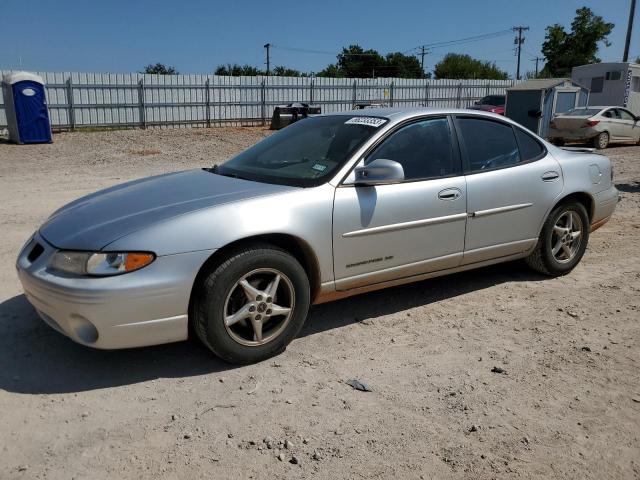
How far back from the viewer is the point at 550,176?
4910mm

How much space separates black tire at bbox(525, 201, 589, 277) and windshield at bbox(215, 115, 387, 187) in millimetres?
1883

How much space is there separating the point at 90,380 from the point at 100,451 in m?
0.72

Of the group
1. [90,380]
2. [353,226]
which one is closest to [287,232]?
[353,226]

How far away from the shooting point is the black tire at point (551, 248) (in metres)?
5.00

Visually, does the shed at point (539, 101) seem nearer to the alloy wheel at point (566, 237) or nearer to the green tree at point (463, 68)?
the alloy wheel at point (566, 237)

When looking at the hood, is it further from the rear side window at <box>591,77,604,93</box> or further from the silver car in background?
the rear side window at <box>591,77,604,93</box>

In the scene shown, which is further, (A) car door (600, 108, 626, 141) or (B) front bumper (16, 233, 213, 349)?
(A) car door (600, 108, 626, 141)

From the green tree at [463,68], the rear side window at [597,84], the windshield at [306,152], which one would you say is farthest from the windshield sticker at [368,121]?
the green tree at [463,68]

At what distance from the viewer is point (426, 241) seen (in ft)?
13.6

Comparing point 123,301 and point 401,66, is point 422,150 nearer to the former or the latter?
point 123,301

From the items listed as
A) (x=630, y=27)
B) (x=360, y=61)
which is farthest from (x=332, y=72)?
(x=630, y=27)

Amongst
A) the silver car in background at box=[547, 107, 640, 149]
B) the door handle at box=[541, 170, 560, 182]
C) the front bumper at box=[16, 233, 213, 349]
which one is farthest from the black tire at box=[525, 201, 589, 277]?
the silver car in background at box=[547, 107, 640, 149]

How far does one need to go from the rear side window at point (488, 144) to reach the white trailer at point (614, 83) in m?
22.5

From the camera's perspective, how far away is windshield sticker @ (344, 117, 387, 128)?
414 centimetres
